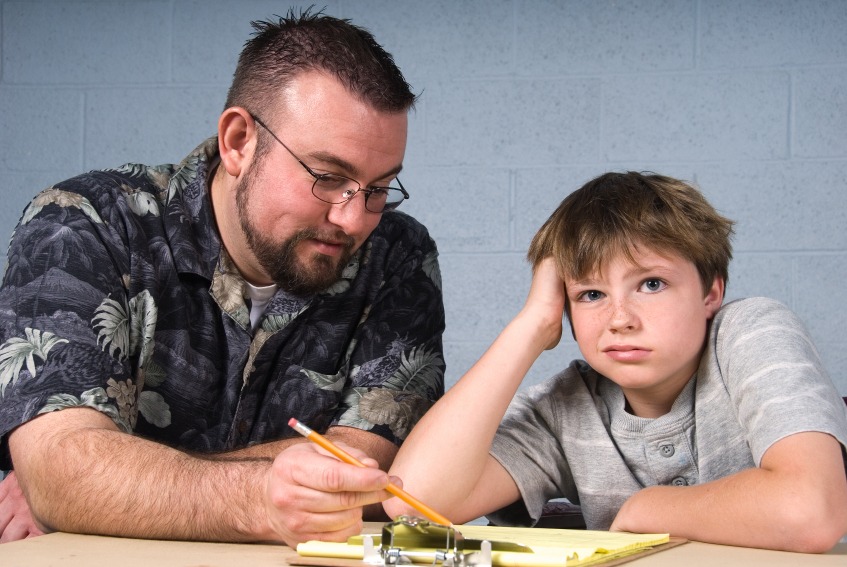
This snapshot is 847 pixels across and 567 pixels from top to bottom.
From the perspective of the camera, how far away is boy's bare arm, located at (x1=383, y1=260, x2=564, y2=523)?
1389mm

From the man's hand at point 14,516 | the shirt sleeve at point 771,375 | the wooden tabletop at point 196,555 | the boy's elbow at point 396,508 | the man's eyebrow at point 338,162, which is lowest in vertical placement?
the man's hand at point 14,516

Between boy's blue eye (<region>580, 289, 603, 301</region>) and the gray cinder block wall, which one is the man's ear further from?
the gray cinder block wall

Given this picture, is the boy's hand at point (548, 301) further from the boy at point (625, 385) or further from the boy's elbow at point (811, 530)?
the boy's elbow at point (811, 530)

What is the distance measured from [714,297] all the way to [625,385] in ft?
0.66

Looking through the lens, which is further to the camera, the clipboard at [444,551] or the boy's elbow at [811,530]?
the boy's elbow at [811,530]

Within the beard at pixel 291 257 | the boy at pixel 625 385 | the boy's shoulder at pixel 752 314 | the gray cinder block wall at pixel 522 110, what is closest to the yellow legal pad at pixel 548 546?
the boy at pixel 625 385

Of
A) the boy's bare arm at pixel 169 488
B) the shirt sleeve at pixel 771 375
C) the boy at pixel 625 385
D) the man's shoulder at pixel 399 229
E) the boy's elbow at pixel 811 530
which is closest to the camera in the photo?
the boy's bare arm at pixel 169 488

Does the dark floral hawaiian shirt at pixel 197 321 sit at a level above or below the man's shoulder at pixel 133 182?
below

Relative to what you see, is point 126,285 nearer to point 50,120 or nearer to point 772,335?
point 772,335

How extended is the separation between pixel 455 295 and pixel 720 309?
1406mm

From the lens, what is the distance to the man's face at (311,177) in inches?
61.1

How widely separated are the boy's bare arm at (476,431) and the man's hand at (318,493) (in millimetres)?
323

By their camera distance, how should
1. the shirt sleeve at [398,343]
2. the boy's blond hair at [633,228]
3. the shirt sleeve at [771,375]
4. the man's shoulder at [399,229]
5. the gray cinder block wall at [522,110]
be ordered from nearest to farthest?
1. the shirt sleeve at [771,375]
2. the boy's blond hair at [633,228]
3. the shirt sleeve at [398,343]
4. the man's shoulder at [399,229]
5. the gray cinder block wall at [522,110]

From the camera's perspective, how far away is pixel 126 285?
1504 mm
